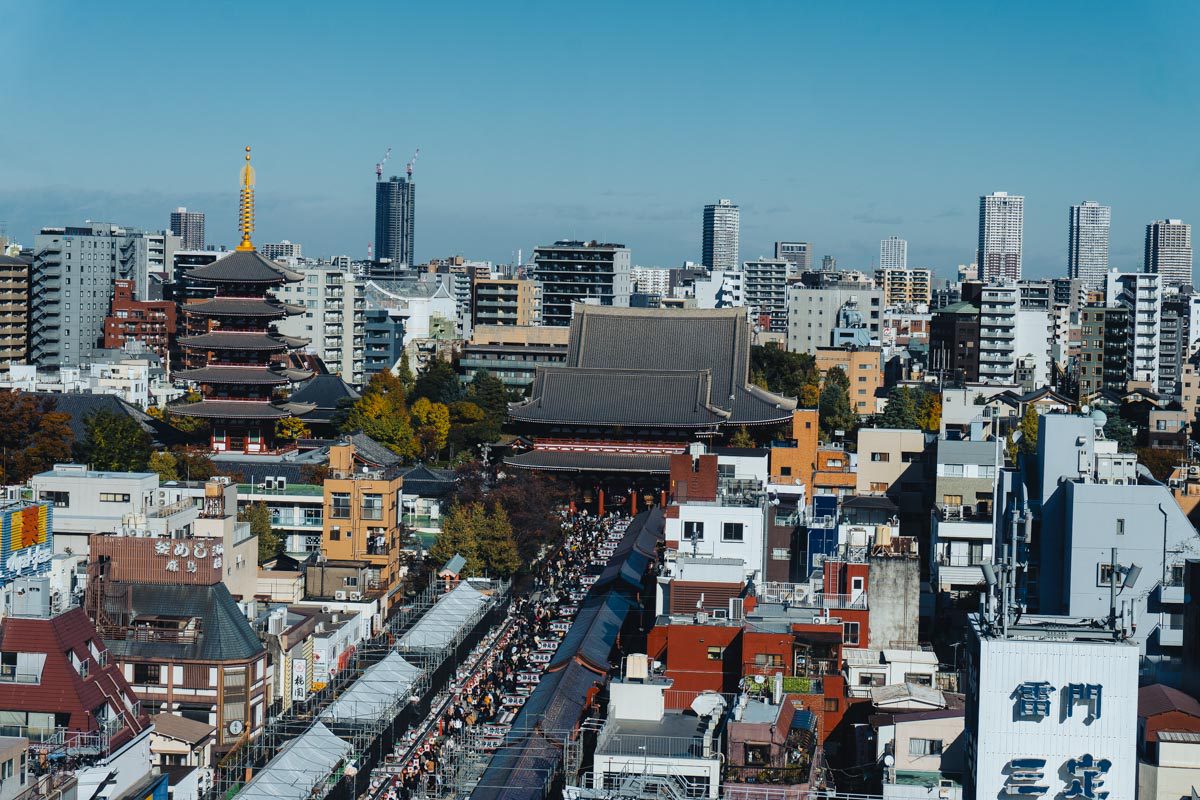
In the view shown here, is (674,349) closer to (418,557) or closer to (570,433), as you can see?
(570,433)

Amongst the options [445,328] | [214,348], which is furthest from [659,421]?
[445,328]

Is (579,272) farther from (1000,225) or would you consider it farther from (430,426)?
(1000,225)

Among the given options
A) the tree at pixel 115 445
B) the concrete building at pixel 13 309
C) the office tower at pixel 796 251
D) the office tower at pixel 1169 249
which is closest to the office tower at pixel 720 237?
the office tower at pixel 796 251

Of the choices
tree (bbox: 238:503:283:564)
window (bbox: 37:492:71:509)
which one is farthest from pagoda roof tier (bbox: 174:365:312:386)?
window (bbox: 37:492:71:509)

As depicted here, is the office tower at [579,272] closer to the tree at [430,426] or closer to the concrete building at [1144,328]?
the concrete building at [1144,328]

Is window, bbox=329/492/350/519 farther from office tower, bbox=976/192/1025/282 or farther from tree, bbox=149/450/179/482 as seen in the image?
office tower, bbox=976/192/1025/282

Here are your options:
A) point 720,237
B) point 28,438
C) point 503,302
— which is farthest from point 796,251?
point 28,438
